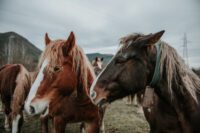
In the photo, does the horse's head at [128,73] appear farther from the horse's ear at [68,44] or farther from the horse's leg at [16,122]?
the horse's leg at [16,122]

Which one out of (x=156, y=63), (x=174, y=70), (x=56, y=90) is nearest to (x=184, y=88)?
(x=174, y=70)

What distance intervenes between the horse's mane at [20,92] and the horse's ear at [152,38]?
10.8 ft

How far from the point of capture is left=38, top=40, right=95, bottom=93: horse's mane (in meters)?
2.59

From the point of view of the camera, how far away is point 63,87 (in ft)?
8.73

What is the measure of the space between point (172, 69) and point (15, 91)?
11.8 feet

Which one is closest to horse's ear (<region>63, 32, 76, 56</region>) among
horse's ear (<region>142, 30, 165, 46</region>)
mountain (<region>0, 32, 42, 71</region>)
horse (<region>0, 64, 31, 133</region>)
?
mountain (<region>0, 32, 42, 71</region>)

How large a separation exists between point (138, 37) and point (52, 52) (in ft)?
4.01

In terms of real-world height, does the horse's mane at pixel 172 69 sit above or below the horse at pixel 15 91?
above

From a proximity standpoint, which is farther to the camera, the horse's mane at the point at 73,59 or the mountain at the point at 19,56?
the mountain at the point at 19,56

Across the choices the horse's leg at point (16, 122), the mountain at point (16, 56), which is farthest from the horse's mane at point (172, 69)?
the horse's leg at point (16, 122)

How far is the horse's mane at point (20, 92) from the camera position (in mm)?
4230

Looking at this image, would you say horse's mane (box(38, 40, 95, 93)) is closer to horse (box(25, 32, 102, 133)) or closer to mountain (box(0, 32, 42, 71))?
horse (box(25, 32, 102, 133))

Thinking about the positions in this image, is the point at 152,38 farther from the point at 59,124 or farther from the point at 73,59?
the point at 59,124

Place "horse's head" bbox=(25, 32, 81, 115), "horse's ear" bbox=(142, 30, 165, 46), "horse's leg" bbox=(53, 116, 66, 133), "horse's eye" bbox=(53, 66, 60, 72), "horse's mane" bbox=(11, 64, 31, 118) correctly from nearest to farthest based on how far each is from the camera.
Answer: "horse's ear" bbox=(142, 30, 165, 46), "horse's head" bbox=(25, 32, 81, 115), "horse's eye" bbox=(53, 66, 60, 72), "horse's leg" bbox=(53, 116, 66, 133), "horse's mane" bbox=(11, 64, 31, 118)
